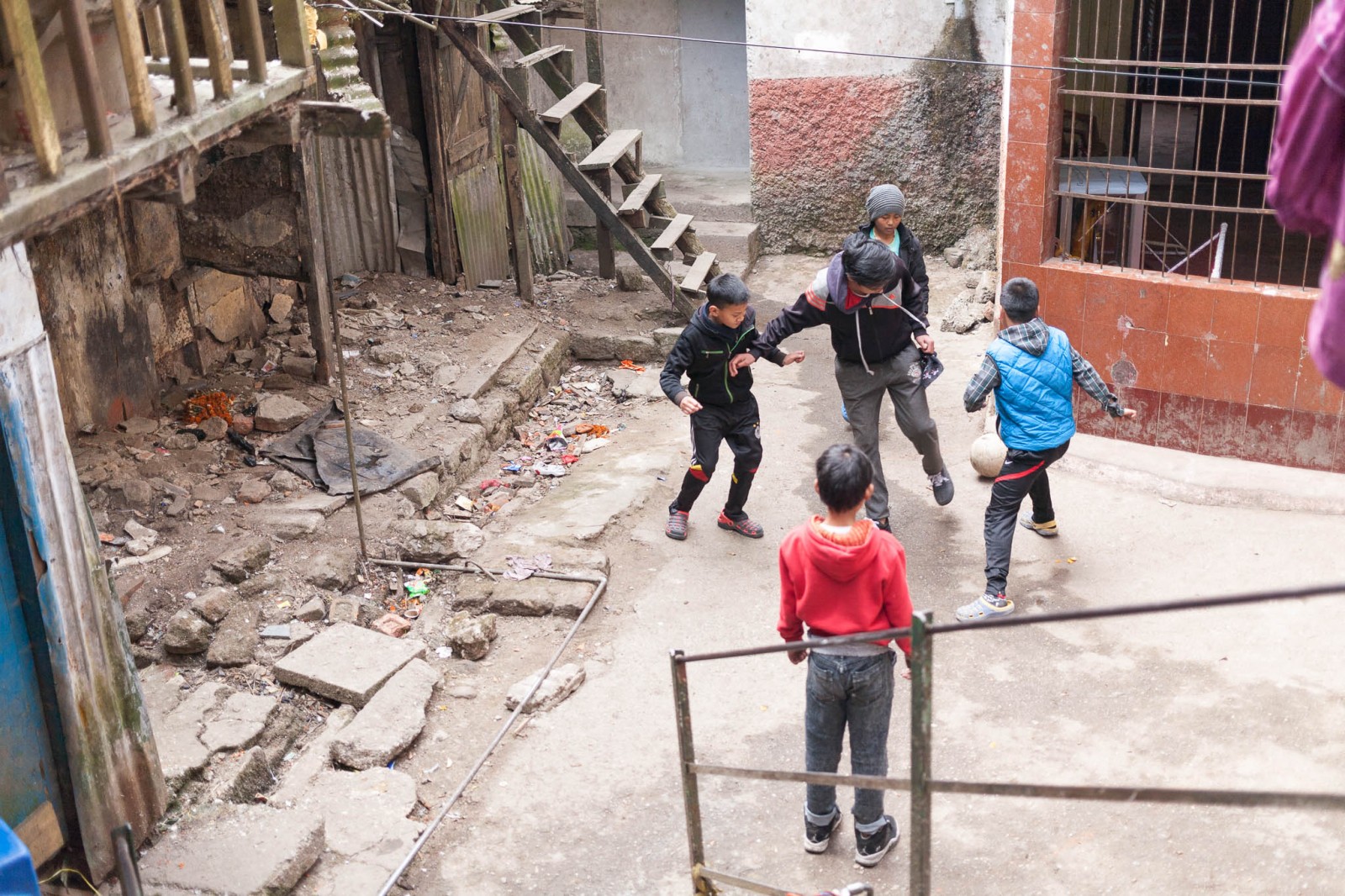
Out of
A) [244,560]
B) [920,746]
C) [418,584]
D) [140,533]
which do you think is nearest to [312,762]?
[244,560]

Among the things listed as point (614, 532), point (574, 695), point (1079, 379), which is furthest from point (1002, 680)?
point (614, 532)

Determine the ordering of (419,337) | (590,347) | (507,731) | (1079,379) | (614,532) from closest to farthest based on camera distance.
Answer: (507,731)
(1079,379)
(614,532)
(419,337)
(590,347)

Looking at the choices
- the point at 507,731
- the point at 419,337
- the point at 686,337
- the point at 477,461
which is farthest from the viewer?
the point at 419,337

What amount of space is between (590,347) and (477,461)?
7.07 ft

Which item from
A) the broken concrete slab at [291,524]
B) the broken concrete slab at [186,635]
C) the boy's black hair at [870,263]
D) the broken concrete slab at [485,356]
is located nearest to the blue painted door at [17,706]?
the broken concrete slab at [186,635]

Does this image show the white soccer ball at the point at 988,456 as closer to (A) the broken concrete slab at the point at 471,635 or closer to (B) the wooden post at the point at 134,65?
(A) the broken concrete slab at the point at 471,635

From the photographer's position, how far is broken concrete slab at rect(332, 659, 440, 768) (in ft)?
16.5

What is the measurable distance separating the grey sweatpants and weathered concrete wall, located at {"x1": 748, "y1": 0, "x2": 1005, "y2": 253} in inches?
202

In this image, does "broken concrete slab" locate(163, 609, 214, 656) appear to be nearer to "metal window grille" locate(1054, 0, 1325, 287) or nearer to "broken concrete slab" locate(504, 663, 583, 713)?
"broken concrete slab" locate(504, 663, 583, 713)

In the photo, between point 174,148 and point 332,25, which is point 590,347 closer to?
point 332,25

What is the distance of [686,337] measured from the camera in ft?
20.5

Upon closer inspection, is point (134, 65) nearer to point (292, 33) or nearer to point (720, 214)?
point (292, 33)

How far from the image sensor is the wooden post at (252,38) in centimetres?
434

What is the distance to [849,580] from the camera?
3.92m
